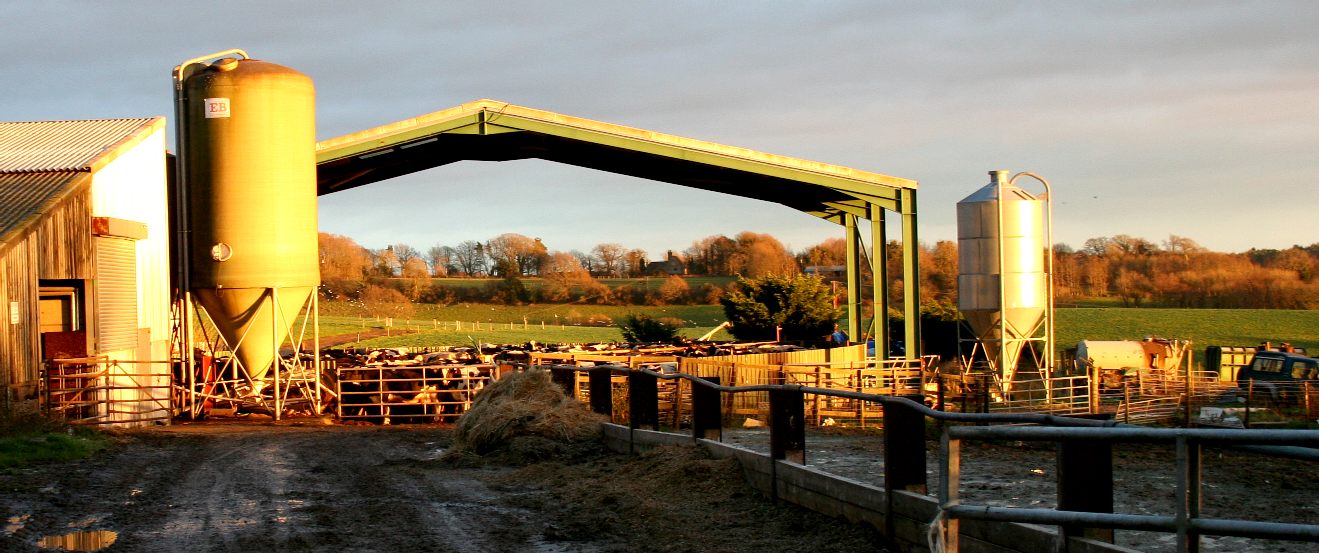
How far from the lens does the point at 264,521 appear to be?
10156 mm

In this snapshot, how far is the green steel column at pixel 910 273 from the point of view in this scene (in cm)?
3092

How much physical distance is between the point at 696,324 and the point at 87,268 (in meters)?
52.8

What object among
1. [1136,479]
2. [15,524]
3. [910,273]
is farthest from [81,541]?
[910,273]

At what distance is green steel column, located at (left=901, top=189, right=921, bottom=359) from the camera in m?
30.9

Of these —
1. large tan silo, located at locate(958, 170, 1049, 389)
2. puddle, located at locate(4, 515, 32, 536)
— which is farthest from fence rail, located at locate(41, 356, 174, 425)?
large tan silo, located at locate(958, 170, 1049, 389)

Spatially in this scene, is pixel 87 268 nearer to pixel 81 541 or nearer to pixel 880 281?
pixel 81 541

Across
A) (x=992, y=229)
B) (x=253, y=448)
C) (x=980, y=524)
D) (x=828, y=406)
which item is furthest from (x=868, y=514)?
(x=992, y=229)

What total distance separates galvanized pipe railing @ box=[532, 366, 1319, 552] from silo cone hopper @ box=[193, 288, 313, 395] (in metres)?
18.8

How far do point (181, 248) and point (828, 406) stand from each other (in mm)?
14845

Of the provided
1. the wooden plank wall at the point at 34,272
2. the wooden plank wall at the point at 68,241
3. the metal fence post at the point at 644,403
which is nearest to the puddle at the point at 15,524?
the metal fence post at the point at 644,403

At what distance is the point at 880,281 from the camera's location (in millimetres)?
31672

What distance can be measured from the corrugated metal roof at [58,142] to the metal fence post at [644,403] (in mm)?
15347

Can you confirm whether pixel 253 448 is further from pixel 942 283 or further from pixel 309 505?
pixel 942 283

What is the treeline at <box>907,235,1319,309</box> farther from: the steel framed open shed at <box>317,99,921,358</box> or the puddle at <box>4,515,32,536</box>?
the puddle at <box>4,515,32,536</box>
